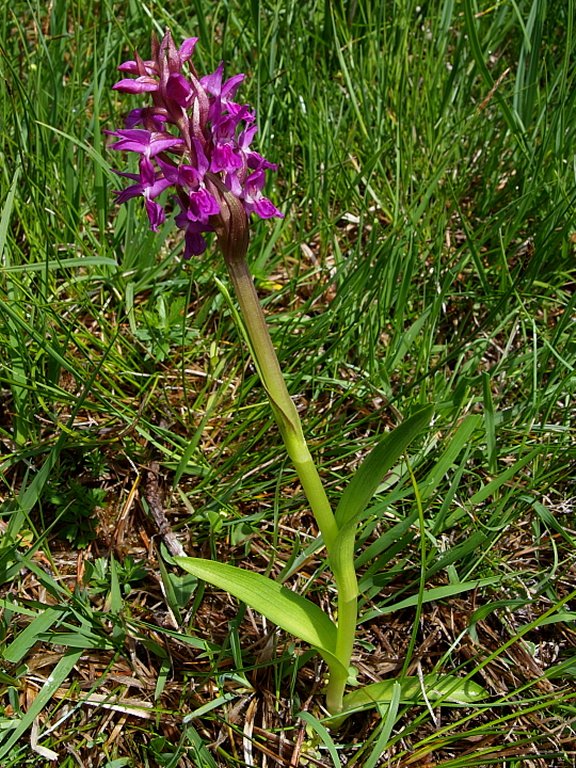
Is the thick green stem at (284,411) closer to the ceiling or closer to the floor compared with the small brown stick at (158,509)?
closer to the ceiling

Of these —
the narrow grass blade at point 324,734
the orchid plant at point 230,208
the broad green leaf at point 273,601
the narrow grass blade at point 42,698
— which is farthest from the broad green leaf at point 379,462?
the narrow grass blade at point 42,698

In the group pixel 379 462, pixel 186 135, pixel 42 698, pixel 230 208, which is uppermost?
pixel 186 135

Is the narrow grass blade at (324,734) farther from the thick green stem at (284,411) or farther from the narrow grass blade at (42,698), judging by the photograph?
the narrow grass blade at (42,698)

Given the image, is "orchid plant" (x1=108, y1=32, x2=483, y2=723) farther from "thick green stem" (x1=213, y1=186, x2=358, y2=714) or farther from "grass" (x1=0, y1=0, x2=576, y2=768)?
"grass" (x1=0, y1=0, x2=576, y2=768)

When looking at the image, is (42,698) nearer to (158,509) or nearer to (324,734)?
(158,509)

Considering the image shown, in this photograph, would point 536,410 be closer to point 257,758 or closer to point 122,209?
point 257,758

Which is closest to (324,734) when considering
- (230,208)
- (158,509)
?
(158,509)
